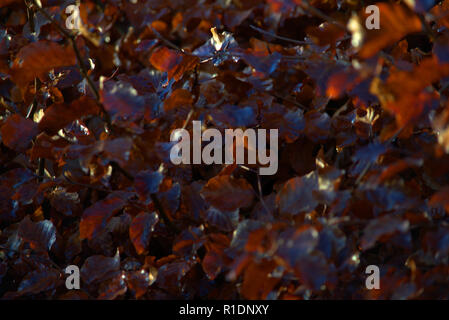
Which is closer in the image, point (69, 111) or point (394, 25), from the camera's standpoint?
point (394, 25)

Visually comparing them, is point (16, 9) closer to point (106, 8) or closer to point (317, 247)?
point (106, 8)

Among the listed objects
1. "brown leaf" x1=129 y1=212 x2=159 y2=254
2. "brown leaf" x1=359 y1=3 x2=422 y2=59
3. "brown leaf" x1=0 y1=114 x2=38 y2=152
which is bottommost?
"brown leaf" x1=129 y1=212 x2=159 y2=254

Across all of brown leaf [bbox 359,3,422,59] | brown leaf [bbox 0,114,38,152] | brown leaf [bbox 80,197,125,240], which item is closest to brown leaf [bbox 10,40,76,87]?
brown leaf [bbox 0,114,38,152]

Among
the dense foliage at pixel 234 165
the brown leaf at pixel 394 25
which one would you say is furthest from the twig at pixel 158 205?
the brown leaf at pixel 394 25

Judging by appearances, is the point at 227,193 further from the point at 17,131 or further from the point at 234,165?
the point at 17,131

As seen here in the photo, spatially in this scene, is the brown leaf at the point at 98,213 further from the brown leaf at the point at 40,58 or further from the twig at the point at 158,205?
the brown leaf at the point at 40,58

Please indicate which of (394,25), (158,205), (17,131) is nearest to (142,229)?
(158,205)

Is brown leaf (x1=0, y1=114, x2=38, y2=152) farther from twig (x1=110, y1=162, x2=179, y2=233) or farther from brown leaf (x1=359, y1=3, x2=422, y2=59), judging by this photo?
brown leaf (x1=359, y1=3, x2=422, y2=59)

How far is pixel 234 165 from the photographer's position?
1091 mm

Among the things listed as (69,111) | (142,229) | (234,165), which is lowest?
(142,229)

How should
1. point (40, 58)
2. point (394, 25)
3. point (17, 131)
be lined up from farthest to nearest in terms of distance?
1. point (17, 131)
2. point (40, 58)
3. point (394, 25)

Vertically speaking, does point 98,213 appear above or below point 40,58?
below

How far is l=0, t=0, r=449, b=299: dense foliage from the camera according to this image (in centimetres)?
84

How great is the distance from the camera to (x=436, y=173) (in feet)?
3.00
